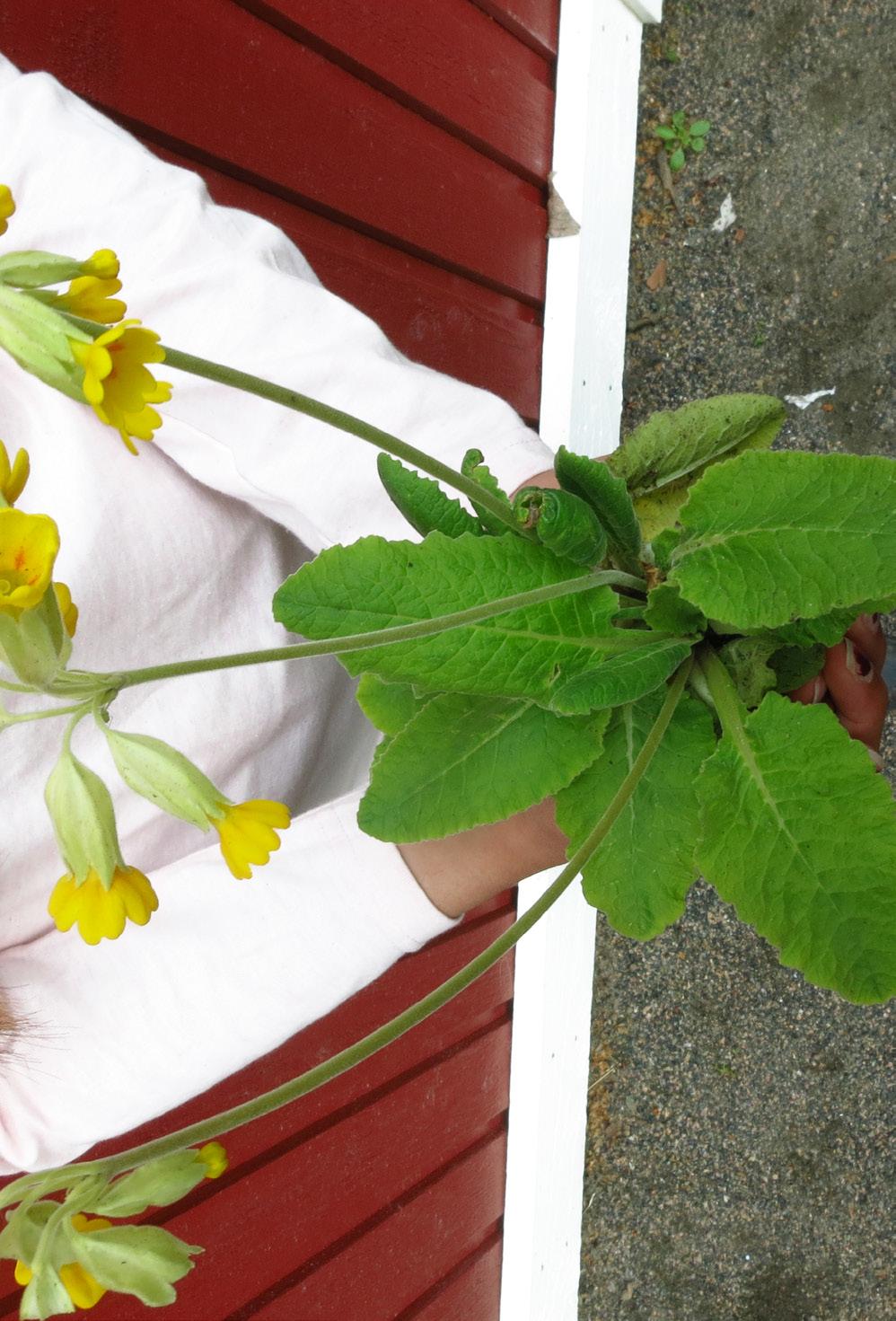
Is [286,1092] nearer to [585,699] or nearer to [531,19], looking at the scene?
[585,699]

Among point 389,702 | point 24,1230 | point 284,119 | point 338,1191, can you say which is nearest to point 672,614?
point 389,702

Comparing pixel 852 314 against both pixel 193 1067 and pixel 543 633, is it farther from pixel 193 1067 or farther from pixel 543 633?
pixel 193 1067

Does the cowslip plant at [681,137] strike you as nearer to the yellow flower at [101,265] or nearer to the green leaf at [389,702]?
the green leaf at [389,702]

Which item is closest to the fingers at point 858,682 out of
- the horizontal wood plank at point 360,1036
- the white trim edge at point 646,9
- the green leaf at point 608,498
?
the green leaf at point 608,498

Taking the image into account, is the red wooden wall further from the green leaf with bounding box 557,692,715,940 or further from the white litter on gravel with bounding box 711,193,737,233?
the green leaf with bounding box 557,692,715,940

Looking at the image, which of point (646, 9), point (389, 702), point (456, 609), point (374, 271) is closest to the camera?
point (456, 609)

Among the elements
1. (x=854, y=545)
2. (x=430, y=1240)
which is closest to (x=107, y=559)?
(x=854, y=545)
